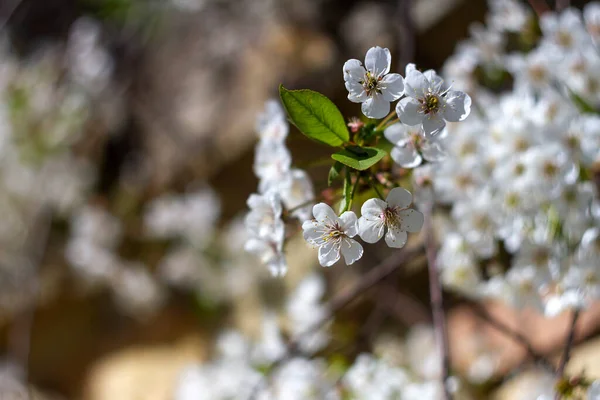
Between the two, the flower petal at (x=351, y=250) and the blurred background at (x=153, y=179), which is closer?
the flower petal at (x=351, y=250)

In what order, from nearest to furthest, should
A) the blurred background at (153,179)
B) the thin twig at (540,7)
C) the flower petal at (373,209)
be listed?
the flower petal at (373,209)
the thin twig at (540,7)
the blurred background at (153,179)

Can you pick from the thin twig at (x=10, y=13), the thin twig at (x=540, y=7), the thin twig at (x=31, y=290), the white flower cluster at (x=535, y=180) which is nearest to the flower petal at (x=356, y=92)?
the white flower cluster at (x=535, y=180)

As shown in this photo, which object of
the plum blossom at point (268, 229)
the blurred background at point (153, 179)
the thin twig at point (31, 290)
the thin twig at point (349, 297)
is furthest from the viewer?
the thin twig at point (31, 290)

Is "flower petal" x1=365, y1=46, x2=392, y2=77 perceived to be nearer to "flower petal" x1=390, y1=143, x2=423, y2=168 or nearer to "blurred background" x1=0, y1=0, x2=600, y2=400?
"flower petal" x1=390, y1=143, x2=423, y2=168

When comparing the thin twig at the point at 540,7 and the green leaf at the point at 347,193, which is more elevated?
the thin twig at the point at 540,7

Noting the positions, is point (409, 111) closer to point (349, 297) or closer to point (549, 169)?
point (549, 169)

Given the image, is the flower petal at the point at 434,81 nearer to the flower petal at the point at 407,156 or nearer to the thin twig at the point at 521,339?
the flower petal at the point at 407,156

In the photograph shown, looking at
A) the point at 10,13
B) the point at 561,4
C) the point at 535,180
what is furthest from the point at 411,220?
the point at 10,13
